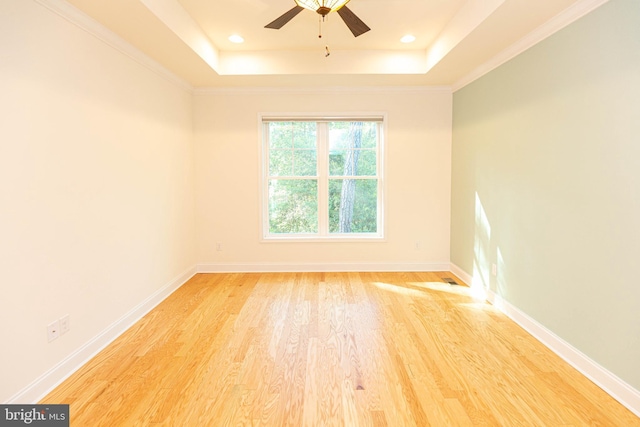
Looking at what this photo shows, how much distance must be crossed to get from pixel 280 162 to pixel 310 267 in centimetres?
153

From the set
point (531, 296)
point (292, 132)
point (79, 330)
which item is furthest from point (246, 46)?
point (531, 296)

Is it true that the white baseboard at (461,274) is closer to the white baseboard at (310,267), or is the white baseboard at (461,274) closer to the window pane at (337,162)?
the white baseboard at (310,267)

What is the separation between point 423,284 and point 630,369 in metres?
2.22

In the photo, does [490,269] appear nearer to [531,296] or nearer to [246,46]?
[531,296]

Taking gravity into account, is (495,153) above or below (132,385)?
above

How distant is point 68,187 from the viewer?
7.40 feet

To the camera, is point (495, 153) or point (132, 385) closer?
point (132, 385)

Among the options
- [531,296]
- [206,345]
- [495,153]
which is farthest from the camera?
[495,153]

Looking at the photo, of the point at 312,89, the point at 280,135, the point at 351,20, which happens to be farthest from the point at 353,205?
the point at 351,20

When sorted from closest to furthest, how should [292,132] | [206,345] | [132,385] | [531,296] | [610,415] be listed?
[610,415]
[132,385]
[206,345]
[531,296]
[292,132]

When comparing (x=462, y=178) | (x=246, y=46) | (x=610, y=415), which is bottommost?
(x=610, y=415)

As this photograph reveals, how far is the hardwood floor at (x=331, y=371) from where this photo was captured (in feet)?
6.06

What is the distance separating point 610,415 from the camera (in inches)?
72.4

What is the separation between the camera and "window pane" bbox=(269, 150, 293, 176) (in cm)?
470
